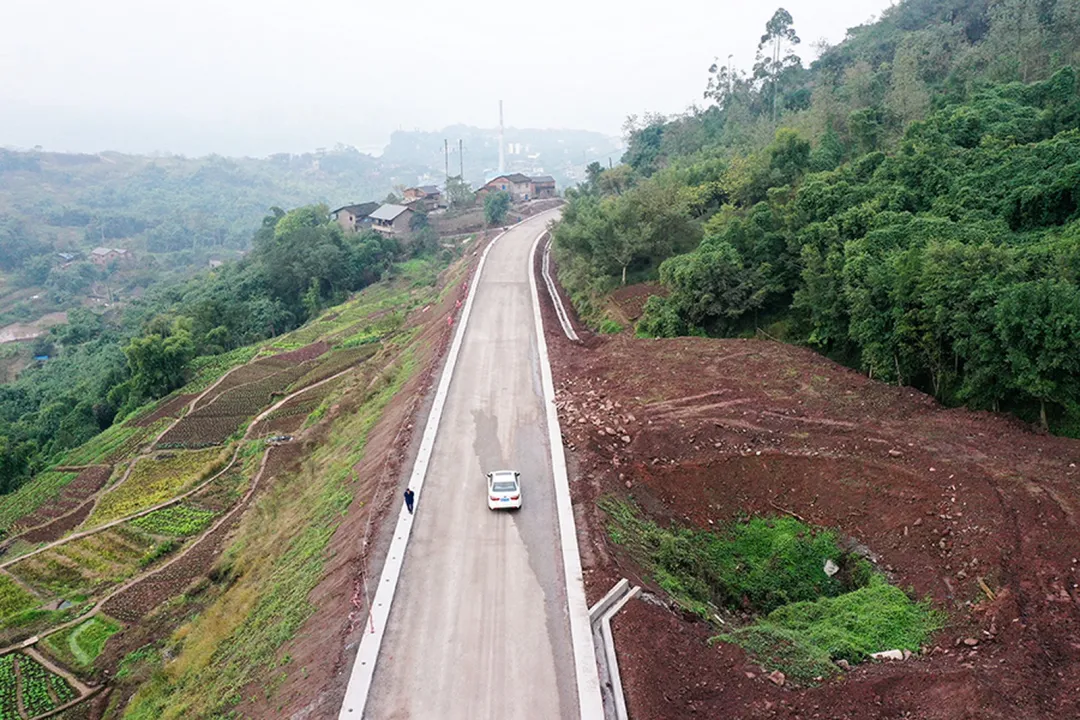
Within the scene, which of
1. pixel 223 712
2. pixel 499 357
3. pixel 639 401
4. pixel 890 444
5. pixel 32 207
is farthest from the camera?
pixel 32 207

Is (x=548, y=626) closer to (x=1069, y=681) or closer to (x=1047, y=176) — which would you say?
(x=1069, y=681)

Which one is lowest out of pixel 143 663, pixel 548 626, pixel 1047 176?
pixel 143 663

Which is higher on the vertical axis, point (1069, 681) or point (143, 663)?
point (1069, 681)

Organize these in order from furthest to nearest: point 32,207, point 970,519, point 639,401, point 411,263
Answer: point 32,207 < point 411,263 < point 639,401 < point 970,519

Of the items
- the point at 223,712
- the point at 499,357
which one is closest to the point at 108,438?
the point at 499,357

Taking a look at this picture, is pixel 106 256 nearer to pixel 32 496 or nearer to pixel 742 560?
pixel 32 496

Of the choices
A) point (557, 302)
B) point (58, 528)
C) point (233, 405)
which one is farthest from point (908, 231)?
point (58, 528)
